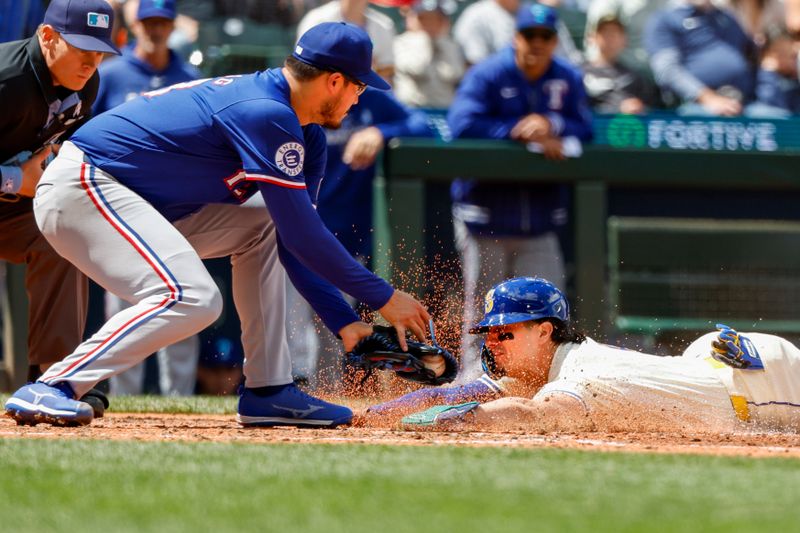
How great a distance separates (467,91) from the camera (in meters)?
8.40

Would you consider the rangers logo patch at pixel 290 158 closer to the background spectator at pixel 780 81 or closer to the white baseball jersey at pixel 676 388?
the white baseball jersey at pixel 676 388

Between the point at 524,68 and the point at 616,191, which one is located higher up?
the point at 524,68

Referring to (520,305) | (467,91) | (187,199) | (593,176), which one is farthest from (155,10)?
(520,305)

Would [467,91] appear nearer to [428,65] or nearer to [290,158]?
[428,65]

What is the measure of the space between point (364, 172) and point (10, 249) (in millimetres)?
2735

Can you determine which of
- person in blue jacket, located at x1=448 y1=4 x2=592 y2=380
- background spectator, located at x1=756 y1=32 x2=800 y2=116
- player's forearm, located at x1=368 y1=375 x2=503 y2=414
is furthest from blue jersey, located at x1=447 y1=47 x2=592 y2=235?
player's forearm, located at x1=368 y1=375 x2=503 y2=414

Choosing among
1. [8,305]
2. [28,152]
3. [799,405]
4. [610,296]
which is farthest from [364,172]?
[799,405]

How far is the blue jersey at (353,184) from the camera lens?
8.36m

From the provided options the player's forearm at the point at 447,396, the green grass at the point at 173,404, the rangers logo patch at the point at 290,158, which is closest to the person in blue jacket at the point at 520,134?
the green grass at the point at 173,404

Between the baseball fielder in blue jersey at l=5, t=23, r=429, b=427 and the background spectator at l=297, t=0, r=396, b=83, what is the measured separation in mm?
3230

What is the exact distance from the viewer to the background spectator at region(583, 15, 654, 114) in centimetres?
965

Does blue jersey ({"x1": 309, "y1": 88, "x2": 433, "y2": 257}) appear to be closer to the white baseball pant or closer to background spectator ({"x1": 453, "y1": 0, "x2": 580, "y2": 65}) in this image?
background spectator ({"x1": 453, "y1": 0, "x2": 580, "y2": 65})

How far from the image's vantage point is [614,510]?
3359mm

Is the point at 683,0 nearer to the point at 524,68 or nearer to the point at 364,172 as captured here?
the point at 524,68
